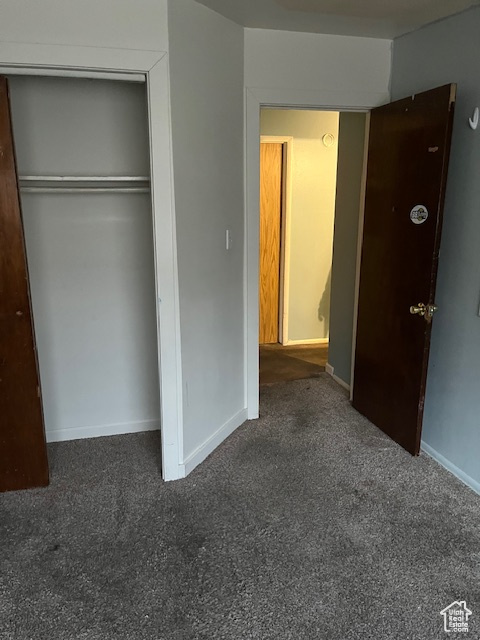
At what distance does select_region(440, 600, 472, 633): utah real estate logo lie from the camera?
167cm

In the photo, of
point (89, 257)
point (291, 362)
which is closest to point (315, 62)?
point (89, 257)

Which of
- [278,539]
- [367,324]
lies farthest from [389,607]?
[367,324]

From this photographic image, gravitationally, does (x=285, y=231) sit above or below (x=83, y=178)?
below

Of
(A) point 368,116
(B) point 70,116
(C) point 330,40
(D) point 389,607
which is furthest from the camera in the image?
(A) point 368,116

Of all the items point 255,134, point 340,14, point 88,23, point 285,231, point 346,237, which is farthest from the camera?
point 285,231

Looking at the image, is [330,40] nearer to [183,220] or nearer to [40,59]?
[183,220]

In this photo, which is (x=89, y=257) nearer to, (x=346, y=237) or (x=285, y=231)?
(x=346, y=237)

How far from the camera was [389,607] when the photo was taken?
176 cm

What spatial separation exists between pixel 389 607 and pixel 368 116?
9.01 ft

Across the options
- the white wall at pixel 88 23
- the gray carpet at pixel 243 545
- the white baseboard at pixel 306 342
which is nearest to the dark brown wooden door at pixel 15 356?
the gray carpet at pixel 243 545

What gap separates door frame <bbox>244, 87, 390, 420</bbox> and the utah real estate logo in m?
1.78

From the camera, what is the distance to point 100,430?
10.2 feet

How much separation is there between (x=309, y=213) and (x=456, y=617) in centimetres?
390

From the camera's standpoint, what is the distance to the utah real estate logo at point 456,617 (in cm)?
167
